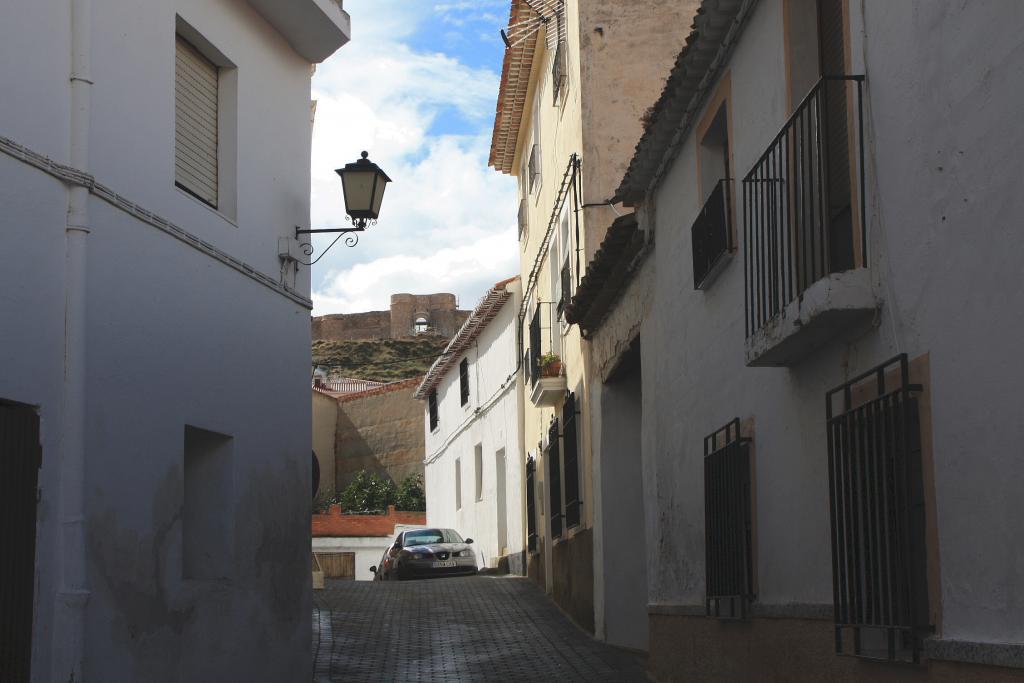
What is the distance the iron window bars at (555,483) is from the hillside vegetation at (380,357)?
4305 centimetres

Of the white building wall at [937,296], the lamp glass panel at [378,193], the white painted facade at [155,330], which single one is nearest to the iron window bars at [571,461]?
the white painted facade at [155,330]

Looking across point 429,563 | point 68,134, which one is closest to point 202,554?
point 68,134

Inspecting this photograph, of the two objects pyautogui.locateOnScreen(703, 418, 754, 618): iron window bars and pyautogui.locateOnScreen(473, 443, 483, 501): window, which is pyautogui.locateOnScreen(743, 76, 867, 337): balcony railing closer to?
pyautogui.locateOnScreen(703, 418, 754, 618): iron window bars

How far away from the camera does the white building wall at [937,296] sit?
16.9ft

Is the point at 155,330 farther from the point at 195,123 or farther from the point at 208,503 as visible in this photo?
the point at 195,123

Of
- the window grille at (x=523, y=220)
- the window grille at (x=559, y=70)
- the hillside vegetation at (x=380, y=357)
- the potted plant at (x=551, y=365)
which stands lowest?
the potted plant at (x=551, y=365)

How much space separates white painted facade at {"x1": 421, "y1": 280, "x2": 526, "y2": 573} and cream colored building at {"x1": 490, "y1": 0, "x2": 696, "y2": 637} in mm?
2633

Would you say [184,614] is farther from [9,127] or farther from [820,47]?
[820,47]

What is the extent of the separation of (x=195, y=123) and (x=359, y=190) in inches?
65.6

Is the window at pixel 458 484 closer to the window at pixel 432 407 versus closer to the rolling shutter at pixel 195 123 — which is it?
the window at pixel 432 407

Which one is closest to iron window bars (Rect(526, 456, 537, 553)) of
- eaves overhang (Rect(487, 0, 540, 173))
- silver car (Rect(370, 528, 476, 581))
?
silver car (Rect(370, 528, 476, 581))

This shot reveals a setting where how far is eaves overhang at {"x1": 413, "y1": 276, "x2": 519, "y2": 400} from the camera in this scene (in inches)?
1026

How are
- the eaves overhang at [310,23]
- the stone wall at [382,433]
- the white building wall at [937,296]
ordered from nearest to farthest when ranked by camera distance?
the white building wall at [937,296], the eaves overhang at [310,23], the stone wall at [382,433]

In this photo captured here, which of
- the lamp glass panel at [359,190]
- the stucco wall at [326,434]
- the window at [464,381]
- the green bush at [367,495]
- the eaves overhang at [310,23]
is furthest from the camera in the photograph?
the stucco wall at [326,434]
